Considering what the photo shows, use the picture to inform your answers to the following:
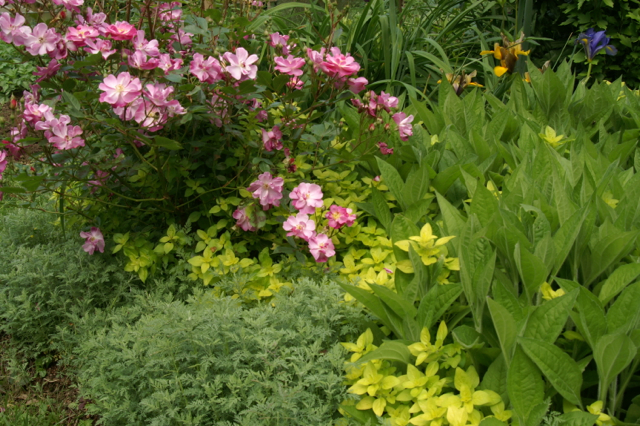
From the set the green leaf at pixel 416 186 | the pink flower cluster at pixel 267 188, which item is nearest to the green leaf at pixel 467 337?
the green leaf at pixel 416 186

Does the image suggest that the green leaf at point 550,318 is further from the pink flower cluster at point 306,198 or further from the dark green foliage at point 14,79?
the dark green foliage at point 14,79

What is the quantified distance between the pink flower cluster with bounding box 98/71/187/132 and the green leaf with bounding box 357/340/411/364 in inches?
41.2

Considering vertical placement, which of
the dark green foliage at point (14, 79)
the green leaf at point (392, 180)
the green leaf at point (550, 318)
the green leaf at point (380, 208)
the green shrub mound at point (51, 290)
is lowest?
the dark green foliage at point (14, 79)

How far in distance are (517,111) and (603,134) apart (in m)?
0.51

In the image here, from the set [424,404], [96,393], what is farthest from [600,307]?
[96,393]

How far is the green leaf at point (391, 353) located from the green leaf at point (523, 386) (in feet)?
0.95

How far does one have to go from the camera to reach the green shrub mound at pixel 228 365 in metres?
1.43

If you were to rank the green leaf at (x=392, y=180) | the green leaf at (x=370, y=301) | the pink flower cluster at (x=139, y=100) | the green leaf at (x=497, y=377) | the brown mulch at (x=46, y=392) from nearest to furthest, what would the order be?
the green leaf at (x=497, y=377) → the green leaf at (x=370, y=301) → the pink flower cluster at (x=139, y=100) → the brown mulch at (x=46, y=392) → the green leaf at (x=392, y=180)

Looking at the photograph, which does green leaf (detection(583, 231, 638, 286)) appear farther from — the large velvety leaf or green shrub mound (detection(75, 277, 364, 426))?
green shrub mound (detection(75, 277, 364, 426))

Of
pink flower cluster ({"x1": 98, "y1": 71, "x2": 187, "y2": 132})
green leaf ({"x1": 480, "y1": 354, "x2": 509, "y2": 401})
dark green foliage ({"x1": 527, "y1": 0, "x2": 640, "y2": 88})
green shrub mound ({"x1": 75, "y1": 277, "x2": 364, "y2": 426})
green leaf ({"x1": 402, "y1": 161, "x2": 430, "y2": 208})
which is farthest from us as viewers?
dark green foliage ({"x1": 527, "y1": 0, "x2": 640, "y2": 88})

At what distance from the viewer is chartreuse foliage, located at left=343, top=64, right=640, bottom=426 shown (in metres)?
1.25

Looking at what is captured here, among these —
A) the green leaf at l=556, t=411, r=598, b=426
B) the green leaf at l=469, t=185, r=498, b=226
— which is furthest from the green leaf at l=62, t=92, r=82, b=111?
the green leaf at l=556, t=411, r=598, b=426

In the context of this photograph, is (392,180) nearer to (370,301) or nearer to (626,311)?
(370,301)

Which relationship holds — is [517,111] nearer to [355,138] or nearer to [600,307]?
[355,138]
